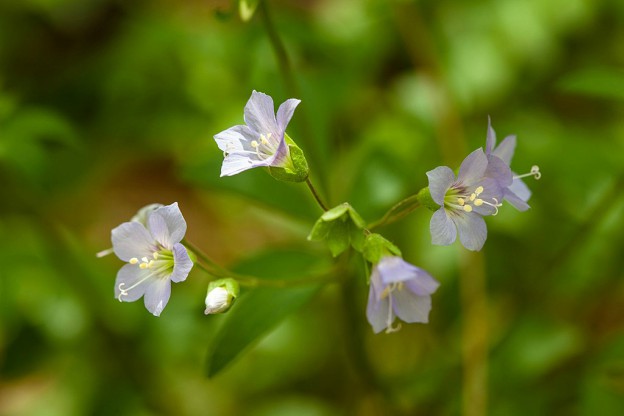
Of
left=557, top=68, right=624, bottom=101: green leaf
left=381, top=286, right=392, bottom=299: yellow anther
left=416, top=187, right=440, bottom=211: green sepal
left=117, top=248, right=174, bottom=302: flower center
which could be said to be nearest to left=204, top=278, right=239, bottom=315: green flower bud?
left=117, top=248, right=174, bottom=302: flower center

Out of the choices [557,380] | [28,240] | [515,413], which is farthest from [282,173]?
[28,240]

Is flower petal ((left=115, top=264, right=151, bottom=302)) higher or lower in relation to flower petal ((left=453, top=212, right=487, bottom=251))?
higher

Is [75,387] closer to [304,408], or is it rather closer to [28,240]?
[28,240]

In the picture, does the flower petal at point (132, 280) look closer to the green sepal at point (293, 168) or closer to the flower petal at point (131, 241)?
the flower petal at point (131, 241)

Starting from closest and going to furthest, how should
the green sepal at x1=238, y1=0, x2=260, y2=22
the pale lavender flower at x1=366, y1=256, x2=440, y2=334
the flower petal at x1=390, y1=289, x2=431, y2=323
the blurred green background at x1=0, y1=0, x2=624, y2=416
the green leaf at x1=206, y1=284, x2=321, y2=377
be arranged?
the pale lavender flower at x1=366, y1=256, x2=440, y2=334
the flower petal at x1=390, y1=289, x2=431, y2=323
the green leaf at x1=206, y1=284, x2=321, y2=377
the green sepal at x1=238, y1=0, x2=260, y2=22
the blurred green background at x1=0, y1=0, x2=624, y2=416

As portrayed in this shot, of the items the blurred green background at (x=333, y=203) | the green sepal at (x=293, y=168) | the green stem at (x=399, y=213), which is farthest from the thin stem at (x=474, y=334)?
the green sepal at (x=293, y=168)

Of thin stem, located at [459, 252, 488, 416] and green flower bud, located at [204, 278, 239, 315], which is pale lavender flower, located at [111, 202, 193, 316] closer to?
green flower bud, located at [204, 278, 239, 315]
